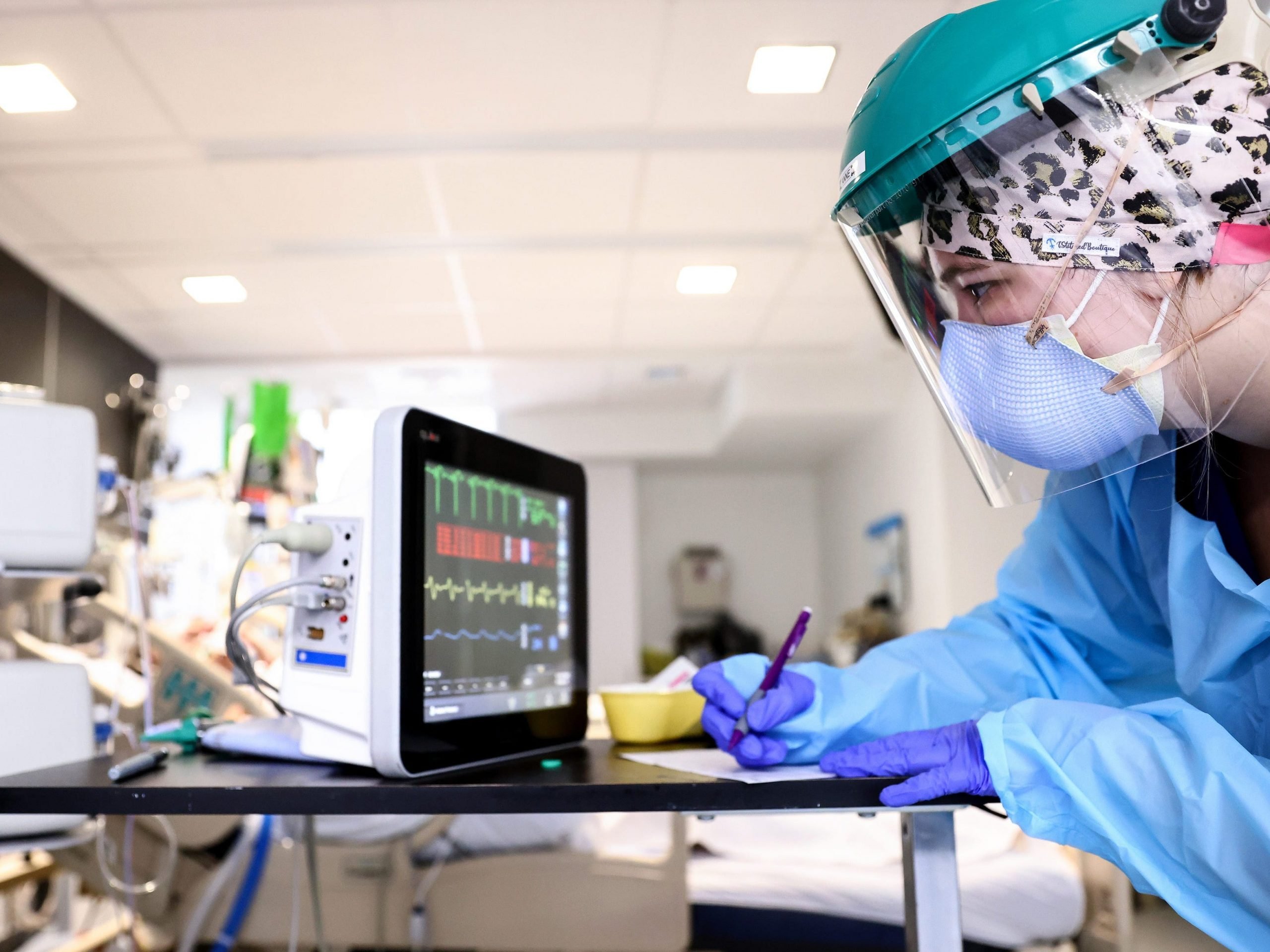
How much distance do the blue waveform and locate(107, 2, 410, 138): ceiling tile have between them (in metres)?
1.99

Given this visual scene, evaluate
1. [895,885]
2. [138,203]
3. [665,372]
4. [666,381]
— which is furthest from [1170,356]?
[666,381]

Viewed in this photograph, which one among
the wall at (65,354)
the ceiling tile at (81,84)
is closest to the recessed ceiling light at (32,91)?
the ceiling tile at (81,84)

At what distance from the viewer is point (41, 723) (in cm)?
122

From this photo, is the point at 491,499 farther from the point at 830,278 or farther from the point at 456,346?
the point at 456,346

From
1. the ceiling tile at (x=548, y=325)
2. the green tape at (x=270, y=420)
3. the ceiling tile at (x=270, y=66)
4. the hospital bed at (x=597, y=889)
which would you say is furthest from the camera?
the green tape at (x=270, y=420)

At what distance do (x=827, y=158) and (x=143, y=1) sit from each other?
2040 millimetres

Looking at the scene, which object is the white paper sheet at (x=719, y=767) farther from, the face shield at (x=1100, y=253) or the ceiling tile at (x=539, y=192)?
the ceiling tile at (x=539, y=192)

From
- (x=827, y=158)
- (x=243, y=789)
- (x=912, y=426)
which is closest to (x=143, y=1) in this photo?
(x=827, y=158)

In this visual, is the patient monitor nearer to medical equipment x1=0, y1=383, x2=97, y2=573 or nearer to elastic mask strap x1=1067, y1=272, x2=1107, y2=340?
medical equipment x1=0, y1=383, x2=97, y2=573

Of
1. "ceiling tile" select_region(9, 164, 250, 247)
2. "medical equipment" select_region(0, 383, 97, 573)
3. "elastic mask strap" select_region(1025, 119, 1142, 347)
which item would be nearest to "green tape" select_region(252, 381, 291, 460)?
"ceiling tile" select_region(9, 164, 250, 247)

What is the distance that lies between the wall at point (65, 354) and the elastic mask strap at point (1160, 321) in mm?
3881

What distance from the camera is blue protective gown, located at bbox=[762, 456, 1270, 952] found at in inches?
28.6

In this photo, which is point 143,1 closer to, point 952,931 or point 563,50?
point 563,50

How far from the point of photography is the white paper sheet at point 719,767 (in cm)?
84
